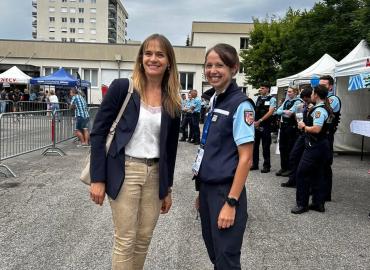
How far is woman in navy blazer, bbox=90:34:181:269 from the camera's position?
2736mm

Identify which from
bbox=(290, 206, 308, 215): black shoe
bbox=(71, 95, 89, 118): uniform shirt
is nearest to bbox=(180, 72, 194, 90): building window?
bbox=(71, 95, 89, 118): uniform shirt

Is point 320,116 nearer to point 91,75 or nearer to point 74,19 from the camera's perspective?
point 91,75

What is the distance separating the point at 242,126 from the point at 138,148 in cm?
71

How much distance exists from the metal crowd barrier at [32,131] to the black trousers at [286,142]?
5.44 meters

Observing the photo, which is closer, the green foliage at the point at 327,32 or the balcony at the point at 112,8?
the green foliage at the point at 327,32

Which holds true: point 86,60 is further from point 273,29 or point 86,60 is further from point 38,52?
point 273,29

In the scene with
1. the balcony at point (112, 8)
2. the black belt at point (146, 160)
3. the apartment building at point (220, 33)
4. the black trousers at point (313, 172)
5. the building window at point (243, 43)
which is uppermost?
the balcony at point (112, 8)

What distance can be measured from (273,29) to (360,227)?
2890 cm

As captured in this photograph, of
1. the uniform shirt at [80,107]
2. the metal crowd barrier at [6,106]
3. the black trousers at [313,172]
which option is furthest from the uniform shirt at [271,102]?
the metal crowd barrier at [6,106]

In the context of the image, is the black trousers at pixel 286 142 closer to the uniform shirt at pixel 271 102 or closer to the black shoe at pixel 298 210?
the uniform shirt at pixel 271 102

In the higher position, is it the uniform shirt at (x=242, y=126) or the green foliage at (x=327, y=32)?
the green foliage at (x=327, y=32)

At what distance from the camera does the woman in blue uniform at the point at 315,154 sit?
5.79 meters

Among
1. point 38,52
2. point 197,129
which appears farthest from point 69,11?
point 197,129

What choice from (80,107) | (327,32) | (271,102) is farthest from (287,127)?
(327,32)
